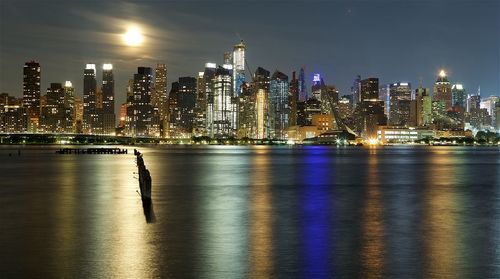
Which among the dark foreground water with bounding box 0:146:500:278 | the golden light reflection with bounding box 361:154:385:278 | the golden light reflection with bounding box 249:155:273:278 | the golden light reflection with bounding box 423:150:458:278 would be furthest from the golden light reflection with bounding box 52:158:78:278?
the golden light reflection with bounding box 423:150:458:278

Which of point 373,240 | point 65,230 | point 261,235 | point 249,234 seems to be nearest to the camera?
point 373,240

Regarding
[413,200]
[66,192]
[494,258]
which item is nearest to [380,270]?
[494,258]

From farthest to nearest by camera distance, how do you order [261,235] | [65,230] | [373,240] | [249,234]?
[65,230], [249,234], [261,235], [373,240]

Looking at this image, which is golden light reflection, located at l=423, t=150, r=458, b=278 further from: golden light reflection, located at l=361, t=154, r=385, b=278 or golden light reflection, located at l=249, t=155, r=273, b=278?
golden light reflection, located at l=249, t=155, r=273, b=278

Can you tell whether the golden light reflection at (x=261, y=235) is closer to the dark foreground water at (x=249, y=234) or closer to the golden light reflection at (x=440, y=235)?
the dark foreground water at (x=249, y=234)

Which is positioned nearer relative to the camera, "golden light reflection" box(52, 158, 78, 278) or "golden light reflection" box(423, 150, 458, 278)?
"golden light reflection" box(423, 150, 458, 278)

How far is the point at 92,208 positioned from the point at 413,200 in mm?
17807

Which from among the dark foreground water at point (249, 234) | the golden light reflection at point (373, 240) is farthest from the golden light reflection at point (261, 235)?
the golden light reflection at point (373, 240)

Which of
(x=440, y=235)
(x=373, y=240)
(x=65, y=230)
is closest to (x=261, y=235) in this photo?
(x=373, y=240)

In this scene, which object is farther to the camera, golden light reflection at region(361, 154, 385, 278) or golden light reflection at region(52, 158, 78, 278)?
golden light reflection at region(52, 158, 78, 278)

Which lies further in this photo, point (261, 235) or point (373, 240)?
point (261, 235)

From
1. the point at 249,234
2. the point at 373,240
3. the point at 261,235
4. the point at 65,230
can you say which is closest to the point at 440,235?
the point at 373,240

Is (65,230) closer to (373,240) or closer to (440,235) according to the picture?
(373,240)

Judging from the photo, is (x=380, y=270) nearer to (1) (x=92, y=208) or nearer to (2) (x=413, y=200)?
(1) (x=92, y=208)
